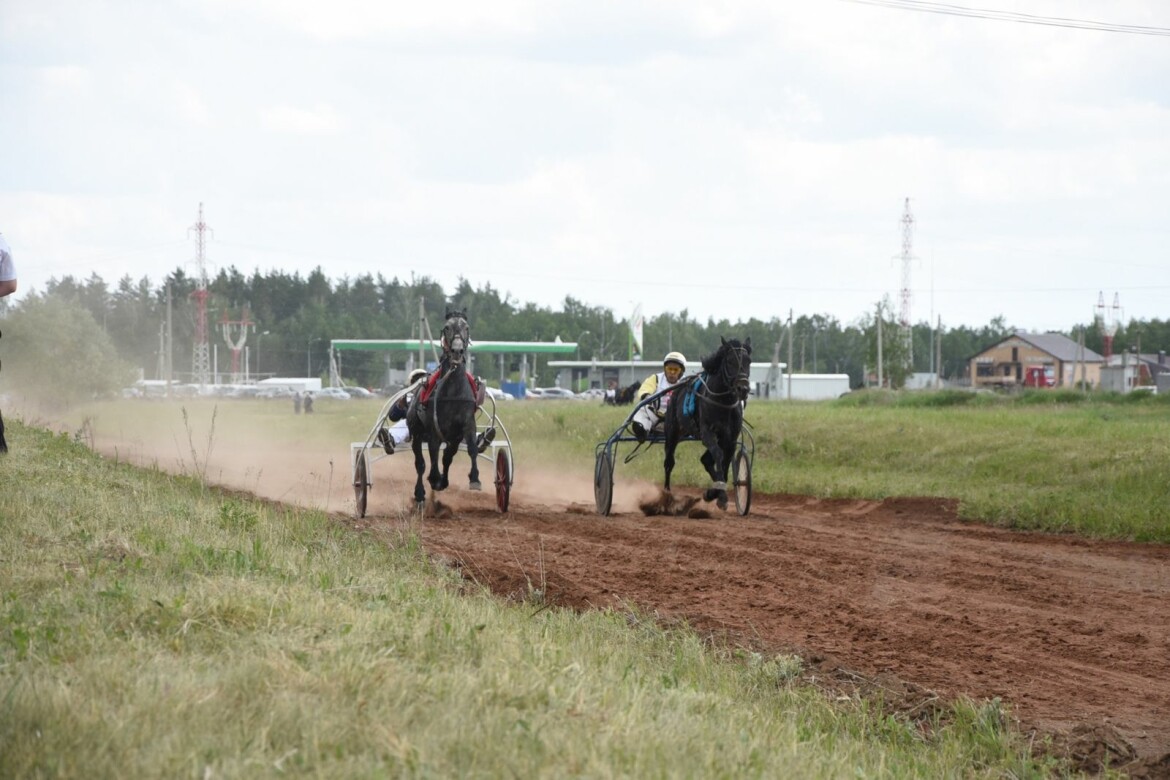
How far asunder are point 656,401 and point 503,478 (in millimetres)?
2163

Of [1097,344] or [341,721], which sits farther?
[1097,344]

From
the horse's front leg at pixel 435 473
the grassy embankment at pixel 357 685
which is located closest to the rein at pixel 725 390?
the horse's front leg at pixel 435 473

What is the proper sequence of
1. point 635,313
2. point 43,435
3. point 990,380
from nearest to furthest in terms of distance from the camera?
point 43,435 < point 635,313 < point 990,380

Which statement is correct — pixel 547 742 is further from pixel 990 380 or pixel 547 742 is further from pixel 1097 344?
pixel 1097 344

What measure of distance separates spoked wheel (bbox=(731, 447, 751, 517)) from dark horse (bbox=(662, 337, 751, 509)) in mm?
189

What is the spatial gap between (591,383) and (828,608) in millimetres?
72651

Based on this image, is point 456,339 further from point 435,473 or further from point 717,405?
point 717,405

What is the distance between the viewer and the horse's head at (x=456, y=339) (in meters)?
14.4

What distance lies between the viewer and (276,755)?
376 centimetres

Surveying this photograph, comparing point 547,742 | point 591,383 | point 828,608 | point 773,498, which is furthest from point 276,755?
point 591,383

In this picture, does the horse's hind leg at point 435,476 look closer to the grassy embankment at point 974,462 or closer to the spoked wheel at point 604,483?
the spoked wheel at point 604,483

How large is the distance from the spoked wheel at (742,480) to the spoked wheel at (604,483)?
1.45m

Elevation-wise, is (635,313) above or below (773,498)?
above

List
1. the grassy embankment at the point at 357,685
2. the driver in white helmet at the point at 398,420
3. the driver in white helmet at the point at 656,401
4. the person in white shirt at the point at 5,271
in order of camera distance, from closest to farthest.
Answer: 1. the grassy embankment at the point at 357,685
2. the person in white shirt at the point at 5,271
3. the driver in white helmet at the point at 398,420
4. the driver in white helmet at the point at 656,401
